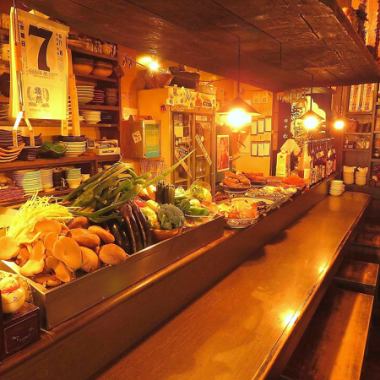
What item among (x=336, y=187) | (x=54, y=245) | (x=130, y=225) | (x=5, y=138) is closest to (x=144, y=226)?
(x=130, y=225)

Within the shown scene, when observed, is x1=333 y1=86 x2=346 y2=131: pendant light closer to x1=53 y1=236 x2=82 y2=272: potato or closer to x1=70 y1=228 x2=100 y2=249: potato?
x1=70 y1=228 x2=100 y2=249: potato

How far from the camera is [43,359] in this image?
1109 millimetres

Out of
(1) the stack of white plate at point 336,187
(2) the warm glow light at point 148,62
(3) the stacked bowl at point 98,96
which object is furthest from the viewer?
(2) the warm glow light at point 148,62

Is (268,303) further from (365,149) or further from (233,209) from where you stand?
(365,149)

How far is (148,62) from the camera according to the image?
5.66 meters

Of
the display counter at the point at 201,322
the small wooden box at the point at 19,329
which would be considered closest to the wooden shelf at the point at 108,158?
the display counter at the point at 201,322

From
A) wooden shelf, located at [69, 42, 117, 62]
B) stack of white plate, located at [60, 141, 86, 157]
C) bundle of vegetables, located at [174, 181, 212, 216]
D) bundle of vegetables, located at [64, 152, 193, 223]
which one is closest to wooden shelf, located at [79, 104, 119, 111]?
stack of white plate, located at [60, 141, 86, 157]

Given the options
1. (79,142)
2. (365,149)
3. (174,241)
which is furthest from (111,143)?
(365,149)

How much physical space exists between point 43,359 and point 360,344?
84.5 inches

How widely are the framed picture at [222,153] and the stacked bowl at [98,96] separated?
7.73ft

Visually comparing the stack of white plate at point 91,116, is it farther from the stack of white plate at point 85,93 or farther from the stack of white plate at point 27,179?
the stack of white plate at point 27,179

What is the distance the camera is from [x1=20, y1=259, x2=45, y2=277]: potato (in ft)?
4.05

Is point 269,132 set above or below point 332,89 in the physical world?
below

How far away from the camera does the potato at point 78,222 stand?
4.84 feet
